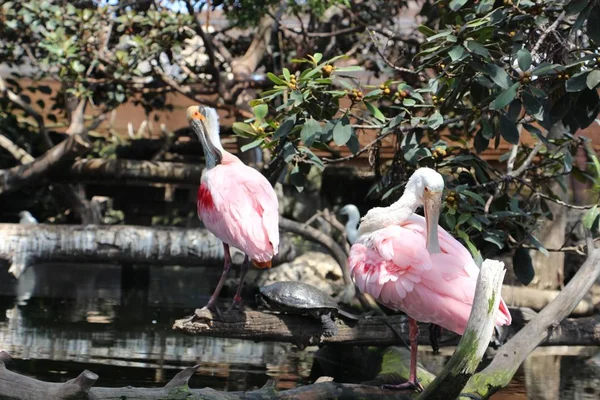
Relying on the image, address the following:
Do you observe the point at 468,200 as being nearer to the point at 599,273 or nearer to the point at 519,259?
the point at 519,259

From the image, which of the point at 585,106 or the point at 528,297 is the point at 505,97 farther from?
the point at 528,297

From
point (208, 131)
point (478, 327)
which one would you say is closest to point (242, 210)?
point (208, 131)

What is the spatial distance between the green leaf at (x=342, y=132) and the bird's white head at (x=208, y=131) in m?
0.91

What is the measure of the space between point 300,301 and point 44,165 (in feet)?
17.4

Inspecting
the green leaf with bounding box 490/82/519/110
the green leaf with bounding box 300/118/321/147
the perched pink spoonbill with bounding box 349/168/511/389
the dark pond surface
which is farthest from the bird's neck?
the dark pond surface

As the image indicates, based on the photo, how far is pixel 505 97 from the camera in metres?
5.04

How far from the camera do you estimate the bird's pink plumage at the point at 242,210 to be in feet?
17.6

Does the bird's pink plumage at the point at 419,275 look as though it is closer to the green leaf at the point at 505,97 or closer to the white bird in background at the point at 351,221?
the green leaf at the point at 505,97

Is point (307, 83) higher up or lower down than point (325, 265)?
higher up

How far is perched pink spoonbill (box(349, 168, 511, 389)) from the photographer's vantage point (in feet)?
15.8

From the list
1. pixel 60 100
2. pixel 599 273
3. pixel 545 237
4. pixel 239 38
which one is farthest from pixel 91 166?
pixel 599 273

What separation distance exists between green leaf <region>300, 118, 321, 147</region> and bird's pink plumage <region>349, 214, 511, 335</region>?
678 mm

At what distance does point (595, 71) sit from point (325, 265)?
6730 millimetres

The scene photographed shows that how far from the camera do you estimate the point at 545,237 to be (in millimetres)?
8508
